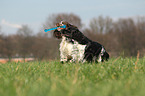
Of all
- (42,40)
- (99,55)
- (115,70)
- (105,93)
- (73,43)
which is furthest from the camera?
(42,40)

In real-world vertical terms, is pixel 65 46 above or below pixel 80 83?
above

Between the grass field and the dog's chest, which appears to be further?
the dog's chest

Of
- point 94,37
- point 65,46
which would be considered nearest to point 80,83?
point 65,46

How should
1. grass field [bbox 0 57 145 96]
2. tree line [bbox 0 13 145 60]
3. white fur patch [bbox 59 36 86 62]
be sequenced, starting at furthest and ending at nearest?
tree line [bbox 0 13 145 60] → white fur patch [bbox 59 36 86 62] → grass field [bbox 0 57 145 96]

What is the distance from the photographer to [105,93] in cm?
198

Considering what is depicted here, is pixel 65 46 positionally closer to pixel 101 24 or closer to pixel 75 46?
pixel 75 46

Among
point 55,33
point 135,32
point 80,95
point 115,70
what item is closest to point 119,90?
point 80,95

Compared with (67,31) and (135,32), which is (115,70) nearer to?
(67,31)

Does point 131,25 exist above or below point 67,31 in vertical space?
above

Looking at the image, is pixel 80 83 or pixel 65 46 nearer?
pixel 80 83

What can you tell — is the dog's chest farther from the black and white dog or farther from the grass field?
the grass field

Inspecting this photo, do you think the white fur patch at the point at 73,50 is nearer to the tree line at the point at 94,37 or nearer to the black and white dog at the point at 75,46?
the black and white dog at the point at 75,46

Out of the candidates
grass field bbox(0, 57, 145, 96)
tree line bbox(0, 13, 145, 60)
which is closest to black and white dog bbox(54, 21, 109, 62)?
grass field bbox(0, 57, 145, 96)

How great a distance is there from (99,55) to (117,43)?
33861 mm
